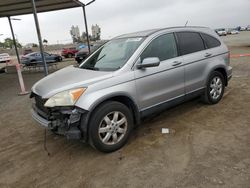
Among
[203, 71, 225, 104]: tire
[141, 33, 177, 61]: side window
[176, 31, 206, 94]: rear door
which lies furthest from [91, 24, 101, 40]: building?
[141, 33, 177, 61]: side window

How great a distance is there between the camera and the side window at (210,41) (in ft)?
16.1

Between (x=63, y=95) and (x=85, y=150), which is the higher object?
(x=63, y=95)

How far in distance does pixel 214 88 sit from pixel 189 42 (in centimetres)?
124

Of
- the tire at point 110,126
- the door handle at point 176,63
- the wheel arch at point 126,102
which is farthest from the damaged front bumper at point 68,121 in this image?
the door handle at point 176,63

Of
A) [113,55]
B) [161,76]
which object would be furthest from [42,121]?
[161,76]

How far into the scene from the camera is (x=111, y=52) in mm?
4258

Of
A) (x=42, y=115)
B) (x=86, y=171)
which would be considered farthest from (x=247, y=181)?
(x=42, y=115)

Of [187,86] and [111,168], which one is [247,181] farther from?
[187,86]

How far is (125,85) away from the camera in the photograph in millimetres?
3461

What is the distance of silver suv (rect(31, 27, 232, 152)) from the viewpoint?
10.4 ft

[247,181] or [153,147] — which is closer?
[247,181]

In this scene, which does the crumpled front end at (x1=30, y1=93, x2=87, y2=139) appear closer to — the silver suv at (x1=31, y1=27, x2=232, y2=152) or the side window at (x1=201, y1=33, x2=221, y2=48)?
the silver suv at (x1=31, y1=27, x2=232, y2=152)

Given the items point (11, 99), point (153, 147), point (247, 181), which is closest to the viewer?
point (247, 181)

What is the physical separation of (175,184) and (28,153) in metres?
2.39
